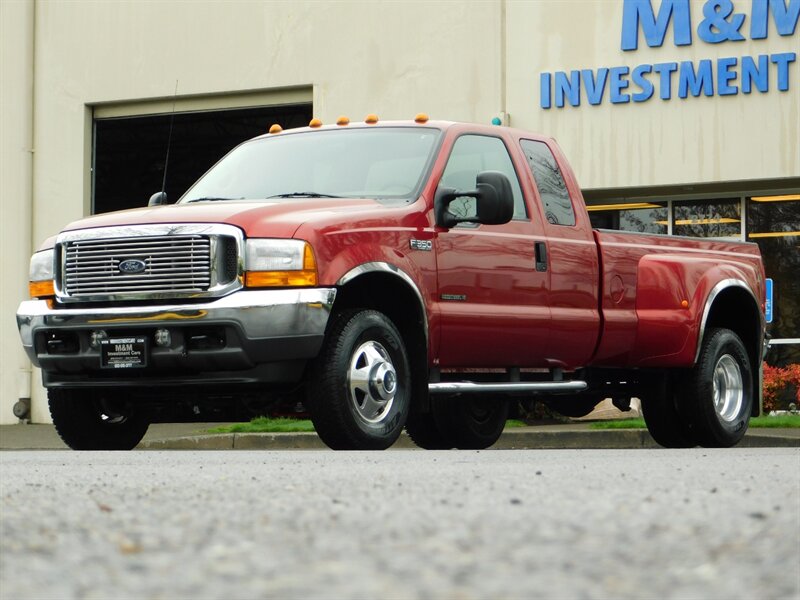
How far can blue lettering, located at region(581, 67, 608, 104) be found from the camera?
19.0 metres

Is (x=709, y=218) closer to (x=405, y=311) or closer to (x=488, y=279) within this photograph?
(x=488, y=279)

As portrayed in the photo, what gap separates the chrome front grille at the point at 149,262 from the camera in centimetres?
819

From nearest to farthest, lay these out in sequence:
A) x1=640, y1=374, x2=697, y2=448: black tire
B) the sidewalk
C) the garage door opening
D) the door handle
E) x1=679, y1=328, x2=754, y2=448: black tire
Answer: the door handle
x1=679, y1=328, x2=754, y2=448: black tire
x1=640, y1=374, x2=697, y2=448: black tire
the sidewalk
the garage door opening

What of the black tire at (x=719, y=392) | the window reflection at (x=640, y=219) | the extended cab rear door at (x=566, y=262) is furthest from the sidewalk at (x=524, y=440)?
the window reflection at (x=640, y=219)

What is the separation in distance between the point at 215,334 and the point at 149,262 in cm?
60

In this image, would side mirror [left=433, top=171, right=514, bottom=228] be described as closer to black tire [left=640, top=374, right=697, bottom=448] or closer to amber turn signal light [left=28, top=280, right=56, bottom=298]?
amber turn signal light [left=28, top=280, right=56, bottom=298]

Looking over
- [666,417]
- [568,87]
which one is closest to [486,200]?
[666,417]

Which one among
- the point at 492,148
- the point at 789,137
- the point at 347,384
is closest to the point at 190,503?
the point at 347,384

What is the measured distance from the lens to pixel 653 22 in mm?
18703

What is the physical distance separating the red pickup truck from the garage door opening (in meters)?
11.5

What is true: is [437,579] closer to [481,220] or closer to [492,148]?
[481,220]

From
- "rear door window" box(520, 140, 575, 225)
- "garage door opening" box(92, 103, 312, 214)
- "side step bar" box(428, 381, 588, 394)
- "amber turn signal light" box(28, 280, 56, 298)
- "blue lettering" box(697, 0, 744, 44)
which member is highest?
"blue lettering" box(697, 0, 744, 44)

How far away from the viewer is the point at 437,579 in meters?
2.65

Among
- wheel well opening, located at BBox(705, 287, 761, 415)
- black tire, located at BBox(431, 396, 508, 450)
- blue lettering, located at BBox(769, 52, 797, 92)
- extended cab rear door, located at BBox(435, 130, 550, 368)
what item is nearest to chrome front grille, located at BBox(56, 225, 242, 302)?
extended cab rear door, located at BBox(435, 130, 550, 368)
